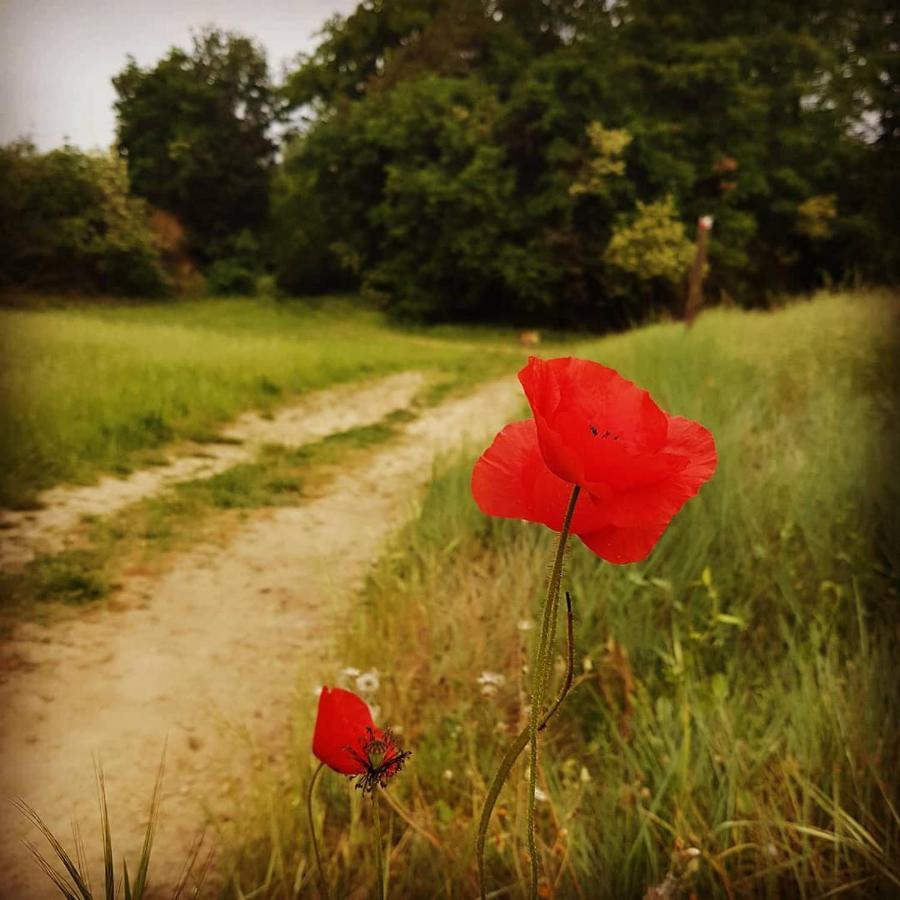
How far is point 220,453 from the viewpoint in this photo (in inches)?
147

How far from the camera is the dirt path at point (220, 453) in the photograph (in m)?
1.78

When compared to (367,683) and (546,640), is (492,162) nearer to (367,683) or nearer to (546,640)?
(367,683)

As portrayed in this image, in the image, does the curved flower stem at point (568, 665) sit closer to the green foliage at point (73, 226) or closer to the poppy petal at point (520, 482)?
the poppy petal at point (520, 482)

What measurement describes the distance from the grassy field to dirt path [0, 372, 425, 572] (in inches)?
30.5

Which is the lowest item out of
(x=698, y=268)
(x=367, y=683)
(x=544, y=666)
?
(x=367, y=683)

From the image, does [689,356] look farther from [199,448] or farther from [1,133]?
[1,133]

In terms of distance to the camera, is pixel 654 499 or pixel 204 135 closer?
pixel 654 499

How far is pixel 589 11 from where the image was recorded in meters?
1.48

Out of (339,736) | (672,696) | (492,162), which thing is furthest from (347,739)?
(492,162)

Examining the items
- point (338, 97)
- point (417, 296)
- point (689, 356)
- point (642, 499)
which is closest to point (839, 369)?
point (689, 356)

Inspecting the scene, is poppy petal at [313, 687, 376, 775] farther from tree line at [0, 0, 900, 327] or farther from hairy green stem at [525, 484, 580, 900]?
tree line at [0, 0, 900, 327]

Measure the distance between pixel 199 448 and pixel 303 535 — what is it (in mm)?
911

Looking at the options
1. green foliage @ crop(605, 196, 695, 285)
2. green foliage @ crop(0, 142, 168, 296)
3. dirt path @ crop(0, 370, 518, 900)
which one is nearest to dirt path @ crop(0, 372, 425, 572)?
dirt path @ crop(0, 370, 518, 900)

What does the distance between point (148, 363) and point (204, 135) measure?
1.81 feet
